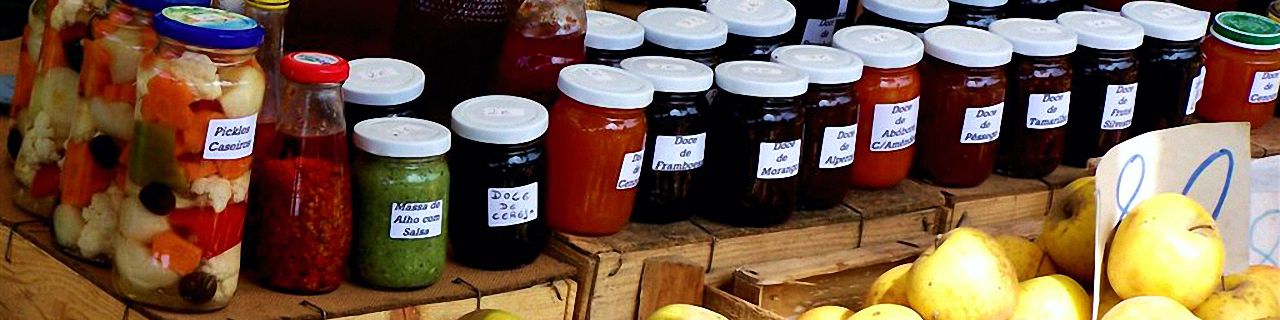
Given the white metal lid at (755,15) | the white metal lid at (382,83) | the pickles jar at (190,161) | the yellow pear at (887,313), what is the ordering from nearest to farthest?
the pickles jar at (190,161) < the yellow pear at (887,313) < the white metal lid at (382,83) < the white metal lid at (755,15)

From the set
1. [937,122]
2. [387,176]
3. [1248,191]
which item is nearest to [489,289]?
[387,176]

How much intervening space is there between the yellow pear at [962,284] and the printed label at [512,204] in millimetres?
408

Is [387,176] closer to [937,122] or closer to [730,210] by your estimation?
[730,210]

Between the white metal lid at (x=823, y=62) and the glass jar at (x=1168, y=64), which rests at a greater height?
the white metal lid at (x=823, y=62)

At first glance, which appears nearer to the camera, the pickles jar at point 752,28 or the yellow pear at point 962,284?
the yellow pear at point 962,284

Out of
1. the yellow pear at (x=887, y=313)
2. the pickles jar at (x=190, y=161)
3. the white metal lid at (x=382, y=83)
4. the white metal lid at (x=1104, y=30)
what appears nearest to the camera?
the pickles jar at (x=190, y=161)

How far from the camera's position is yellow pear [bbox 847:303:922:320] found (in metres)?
1.61

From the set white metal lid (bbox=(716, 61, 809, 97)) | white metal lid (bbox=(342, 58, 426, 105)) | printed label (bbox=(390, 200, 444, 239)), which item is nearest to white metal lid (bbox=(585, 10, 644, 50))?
white metal lid (bbox=(716, 61, 809, 97))

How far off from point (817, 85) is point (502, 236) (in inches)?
17.1

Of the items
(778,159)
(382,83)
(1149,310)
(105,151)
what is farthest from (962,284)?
(105,151)

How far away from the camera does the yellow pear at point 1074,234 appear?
6.05 feet

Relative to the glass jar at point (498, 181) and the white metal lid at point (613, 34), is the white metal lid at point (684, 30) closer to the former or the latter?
the white metal lid at point (613, 34)

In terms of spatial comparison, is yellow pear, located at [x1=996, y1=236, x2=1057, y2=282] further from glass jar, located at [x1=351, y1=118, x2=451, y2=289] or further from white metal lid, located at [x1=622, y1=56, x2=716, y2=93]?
glass jar, located at [x1=351, y1=118, x2=451, y2=289]

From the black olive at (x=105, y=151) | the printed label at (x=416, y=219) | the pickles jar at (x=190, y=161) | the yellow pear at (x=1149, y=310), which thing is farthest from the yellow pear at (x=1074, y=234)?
the black olive at (x=105, y=151)
